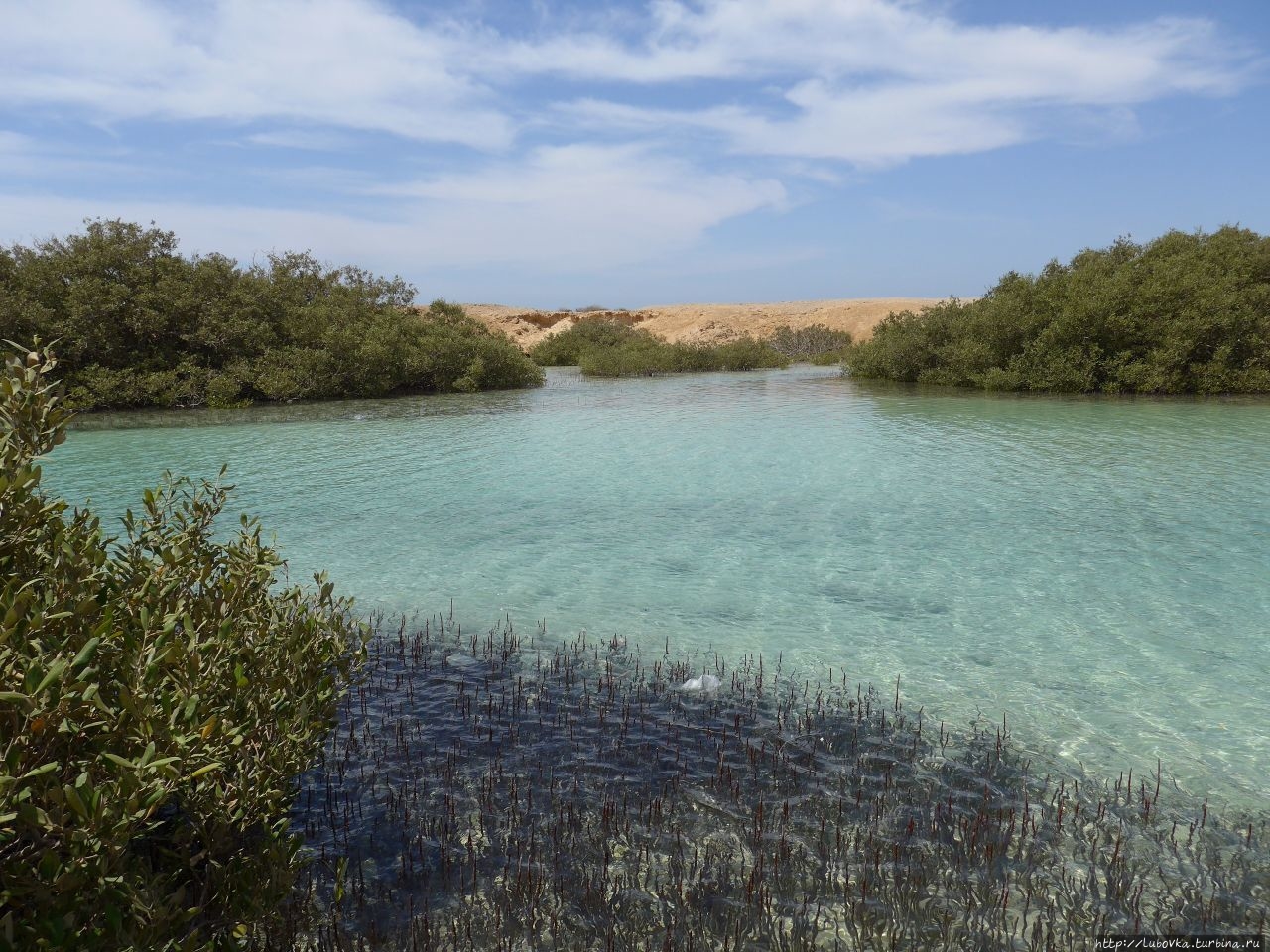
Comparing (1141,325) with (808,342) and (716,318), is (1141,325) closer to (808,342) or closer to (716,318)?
(808,342)

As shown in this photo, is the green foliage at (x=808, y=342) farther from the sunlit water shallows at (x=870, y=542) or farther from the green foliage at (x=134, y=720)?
the green foliage at (x=134, y=720)

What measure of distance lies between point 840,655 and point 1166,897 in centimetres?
374

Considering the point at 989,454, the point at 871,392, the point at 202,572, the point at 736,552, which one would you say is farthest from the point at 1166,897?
the point at 871,392

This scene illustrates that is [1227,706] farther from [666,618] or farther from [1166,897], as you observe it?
[666,618]

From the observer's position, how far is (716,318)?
8188 centimetres

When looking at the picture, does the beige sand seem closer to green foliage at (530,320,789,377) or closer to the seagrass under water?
green foliage at (530,320,789,377)

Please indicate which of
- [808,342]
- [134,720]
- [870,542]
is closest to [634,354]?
[808,342]

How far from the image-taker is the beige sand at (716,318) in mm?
Answer: 77250

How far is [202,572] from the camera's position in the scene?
4.71 meters

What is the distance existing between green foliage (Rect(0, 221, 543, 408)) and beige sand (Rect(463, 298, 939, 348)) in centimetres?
3460

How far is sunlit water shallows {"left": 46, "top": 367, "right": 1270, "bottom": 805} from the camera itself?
23.6ft

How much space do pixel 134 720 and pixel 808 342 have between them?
67.0 meters

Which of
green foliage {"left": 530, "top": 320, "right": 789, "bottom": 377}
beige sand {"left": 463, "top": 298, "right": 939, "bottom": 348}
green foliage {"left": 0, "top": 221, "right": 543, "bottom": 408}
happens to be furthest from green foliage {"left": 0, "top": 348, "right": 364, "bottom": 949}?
beige sand {"left": 463, "top": 298, "right": 939, "bottom": 348}

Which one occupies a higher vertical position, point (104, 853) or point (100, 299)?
point (100, 299)
